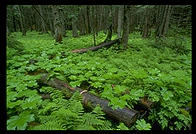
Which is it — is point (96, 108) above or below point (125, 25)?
below

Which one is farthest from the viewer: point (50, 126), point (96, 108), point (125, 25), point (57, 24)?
point (57, 24)

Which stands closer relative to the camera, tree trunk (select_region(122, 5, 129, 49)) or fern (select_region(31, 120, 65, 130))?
fern (select_region(31, 120, 65, 130))

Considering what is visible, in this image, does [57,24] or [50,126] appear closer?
[50,126]

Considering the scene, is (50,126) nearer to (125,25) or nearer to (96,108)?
(96,108)

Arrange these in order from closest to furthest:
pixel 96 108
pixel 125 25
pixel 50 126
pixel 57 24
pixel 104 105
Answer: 1. pixel 50 126
2. pixel 96 108
3. pixel 104 105
4. pixel 125 25
5. pixel 57 24

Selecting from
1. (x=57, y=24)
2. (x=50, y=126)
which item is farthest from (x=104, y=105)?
(x=57, y=24)

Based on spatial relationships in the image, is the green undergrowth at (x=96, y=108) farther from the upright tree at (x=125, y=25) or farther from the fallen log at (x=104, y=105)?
the upright tree at (x=125, y=25)

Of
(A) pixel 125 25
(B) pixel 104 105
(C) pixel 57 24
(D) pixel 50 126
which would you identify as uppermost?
(C) pixel 57 24

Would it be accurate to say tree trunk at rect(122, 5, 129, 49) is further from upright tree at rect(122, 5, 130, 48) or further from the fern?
the fern

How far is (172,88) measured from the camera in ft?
11.5

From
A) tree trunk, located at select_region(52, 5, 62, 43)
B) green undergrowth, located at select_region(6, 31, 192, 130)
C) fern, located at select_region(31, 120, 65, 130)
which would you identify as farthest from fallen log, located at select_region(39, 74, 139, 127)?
tree trunk, located at select_region(52, 5, 62, 43)

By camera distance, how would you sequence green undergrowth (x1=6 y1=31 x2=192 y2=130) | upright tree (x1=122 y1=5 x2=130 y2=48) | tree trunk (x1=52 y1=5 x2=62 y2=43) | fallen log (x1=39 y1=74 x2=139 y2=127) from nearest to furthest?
green undergrowth (x1=6 y1=31 x2=192 y2=130) → fallen log (x1=39 y1=74 x2=139 y2=127) → upright tree (x1=122 y1=5 x2=130 y2=48) → tree trunk (x1=52 y1=5 x2=62 y2=43)

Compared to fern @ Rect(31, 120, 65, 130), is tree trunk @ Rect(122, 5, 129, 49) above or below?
above

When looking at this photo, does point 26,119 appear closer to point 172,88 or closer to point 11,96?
point 11,96
